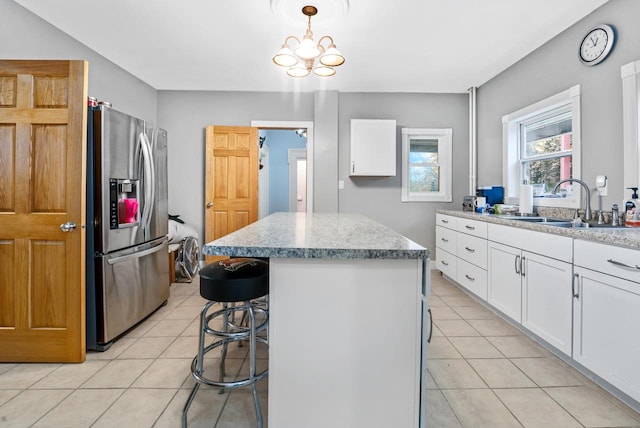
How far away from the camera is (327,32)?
2812 millimetres

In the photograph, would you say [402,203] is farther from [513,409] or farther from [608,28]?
[513,409]

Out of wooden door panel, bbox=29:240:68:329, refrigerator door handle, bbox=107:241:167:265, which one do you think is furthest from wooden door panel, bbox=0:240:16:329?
refrigerator door handle, bbox=107:241:167:265

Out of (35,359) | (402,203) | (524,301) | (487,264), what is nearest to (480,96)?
(402,203)

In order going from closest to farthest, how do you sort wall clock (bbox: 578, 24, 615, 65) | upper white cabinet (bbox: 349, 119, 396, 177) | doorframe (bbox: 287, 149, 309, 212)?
wall clock (bbox: 578, 24, 615, 65) < upper white cabinet (bbox: 349, 119, 396, 177) < doorframe (bbox: 287, 149, 309, 212)

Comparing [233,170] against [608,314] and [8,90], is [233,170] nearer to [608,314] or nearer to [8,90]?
[8,90]

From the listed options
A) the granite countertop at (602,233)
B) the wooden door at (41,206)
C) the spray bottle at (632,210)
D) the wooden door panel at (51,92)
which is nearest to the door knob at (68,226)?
the wooden door at (41,206)

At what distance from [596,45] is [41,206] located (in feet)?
13.8

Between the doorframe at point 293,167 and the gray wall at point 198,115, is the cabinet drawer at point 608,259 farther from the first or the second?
the doorframe at point 293,167

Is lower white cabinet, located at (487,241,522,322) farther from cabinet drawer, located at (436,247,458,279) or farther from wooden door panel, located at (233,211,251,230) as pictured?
wooden door panel, located at (233,211,251,230)

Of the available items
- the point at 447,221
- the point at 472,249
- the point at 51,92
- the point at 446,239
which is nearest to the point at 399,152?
the point at 447,221

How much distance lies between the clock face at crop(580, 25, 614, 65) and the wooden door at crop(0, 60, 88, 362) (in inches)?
146

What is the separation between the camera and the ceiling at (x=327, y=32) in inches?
96.2

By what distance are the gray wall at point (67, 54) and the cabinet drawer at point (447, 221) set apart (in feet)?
13.5

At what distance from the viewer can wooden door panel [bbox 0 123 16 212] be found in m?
1.94
